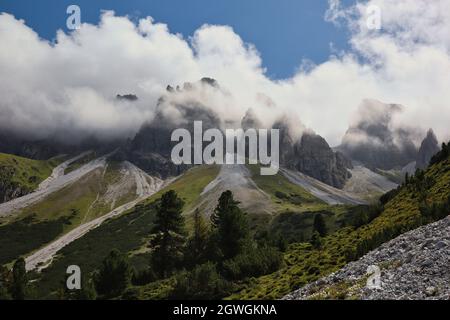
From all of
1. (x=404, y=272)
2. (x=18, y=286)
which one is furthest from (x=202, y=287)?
(x=18, y=286)

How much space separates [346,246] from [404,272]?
21.9 m

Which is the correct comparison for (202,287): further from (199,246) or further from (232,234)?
(199,246)

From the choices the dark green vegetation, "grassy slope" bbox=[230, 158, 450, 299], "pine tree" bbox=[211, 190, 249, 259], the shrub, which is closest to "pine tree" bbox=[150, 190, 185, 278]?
"pine tree" bbox=[211, 190, 249, 259]

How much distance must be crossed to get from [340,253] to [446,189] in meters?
16.7

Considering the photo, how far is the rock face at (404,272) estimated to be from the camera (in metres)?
27.4

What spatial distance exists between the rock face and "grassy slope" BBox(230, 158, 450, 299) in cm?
474

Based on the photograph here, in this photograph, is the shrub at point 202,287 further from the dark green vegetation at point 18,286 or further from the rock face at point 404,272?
the dark green vegetation at point 18,286

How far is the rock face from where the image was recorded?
2744 cm

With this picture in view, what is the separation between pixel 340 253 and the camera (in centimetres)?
4984

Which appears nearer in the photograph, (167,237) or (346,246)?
(346,246)

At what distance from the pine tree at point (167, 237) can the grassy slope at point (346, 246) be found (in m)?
20.0

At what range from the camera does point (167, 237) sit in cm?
7694
